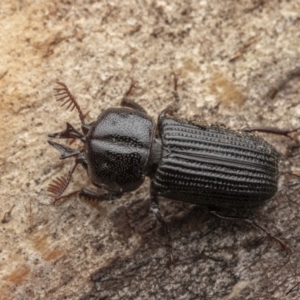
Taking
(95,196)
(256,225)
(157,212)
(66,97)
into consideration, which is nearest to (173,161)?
(157,212)

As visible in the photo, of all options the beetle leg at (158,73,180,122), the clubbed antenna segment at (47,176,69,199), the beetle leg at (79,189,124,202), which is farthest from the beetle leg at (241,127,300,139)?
the clubbed antenna segment at (47,176,69,199)

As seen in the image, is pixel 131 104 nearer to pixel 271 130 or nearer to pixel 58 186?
pixel 58 186

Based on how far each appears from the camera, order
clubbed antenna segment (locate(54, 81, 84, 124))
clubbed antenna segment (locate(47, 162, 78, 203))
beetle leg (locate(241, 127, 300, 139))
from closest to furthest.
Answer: clubbed antenna segment (locate(47, 162, 78, 203)) < clubbed antenna segment (locate(54, 81, 84, 124)) < beetle leg (locate(241, 127, 300, 139))

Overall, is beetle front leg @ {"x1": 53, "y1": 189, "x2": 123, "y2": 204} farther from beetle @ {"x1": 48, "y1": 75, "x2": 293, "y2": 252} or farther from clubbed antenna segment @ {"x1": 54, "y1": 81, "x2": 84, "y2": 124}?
clubbed antenna segment @ {"x1": 54, "y1": 81, "x2": 84, "y2": 124}

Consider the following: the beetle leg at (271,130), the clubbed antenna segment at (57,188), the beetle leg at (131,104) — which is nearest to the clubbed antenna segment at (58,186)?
the clubbed antenna segment at (57,188)

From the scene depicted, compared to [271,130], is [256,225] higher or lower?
lower

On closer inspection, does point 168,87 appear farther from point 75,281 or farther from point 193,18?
point 75,281

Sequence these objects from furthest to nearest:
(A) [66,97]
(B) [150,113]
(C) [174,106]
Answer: (B) [150,113]
(C) [174,106]
(A) [66,97]
